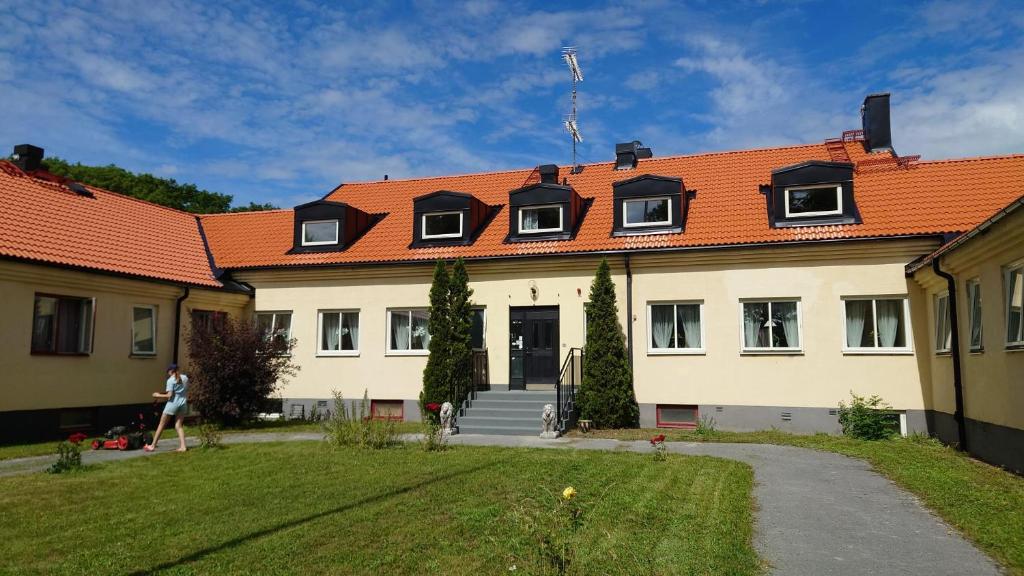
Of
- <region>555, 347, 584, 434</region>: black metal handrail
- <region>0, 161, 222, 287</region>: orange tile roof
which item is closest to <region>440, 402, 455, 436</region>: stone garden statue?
<region>555, 347, 584, 434</region>: black metal handrail

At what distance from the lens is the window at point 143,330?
17683mm

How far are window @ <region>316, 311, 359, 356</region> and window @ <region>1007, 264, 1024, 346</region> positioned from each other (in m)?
15.1

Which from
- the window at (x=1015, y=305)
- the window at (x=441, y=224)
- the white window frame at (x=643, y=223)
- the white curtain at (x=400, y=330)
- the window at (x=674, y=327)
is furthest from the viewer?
the window at (x=441, y=224)

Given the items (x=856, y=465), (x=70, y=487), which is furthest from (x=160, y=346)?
(x=856, y=465)

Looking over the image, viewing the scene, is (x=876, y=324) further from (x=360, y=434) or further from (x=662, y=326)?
(x=360, y=434)

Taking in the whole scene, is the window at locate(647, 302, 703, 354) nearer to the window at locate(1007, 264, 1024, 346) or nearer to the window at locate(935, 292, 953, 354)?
the window at locate(935, 292, 953, 354)

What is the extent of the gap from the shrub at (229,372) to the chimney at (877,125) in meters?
17.3

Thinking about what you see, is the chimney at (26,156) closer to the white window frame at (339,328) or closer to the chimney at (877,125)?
the white window frame at (339,328)

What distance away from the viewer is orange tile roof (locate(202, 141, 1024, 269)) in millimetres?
16219

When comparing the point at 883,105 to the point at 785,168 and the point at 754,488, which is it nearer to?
the point at 785,168

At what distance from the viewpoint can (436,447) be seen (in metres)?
13.0

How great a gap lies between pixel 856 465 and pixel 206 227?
20870 millimetres

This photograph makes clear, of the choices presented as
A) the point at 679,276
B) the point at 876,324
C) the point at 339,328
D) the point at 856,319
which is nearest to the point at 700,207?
the point at 679,276

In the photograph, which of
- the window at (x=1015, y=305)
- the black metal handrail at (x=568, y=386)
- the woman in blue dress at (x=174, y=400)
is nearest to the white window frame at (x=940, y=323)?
the window at (x=1015, y=305)
